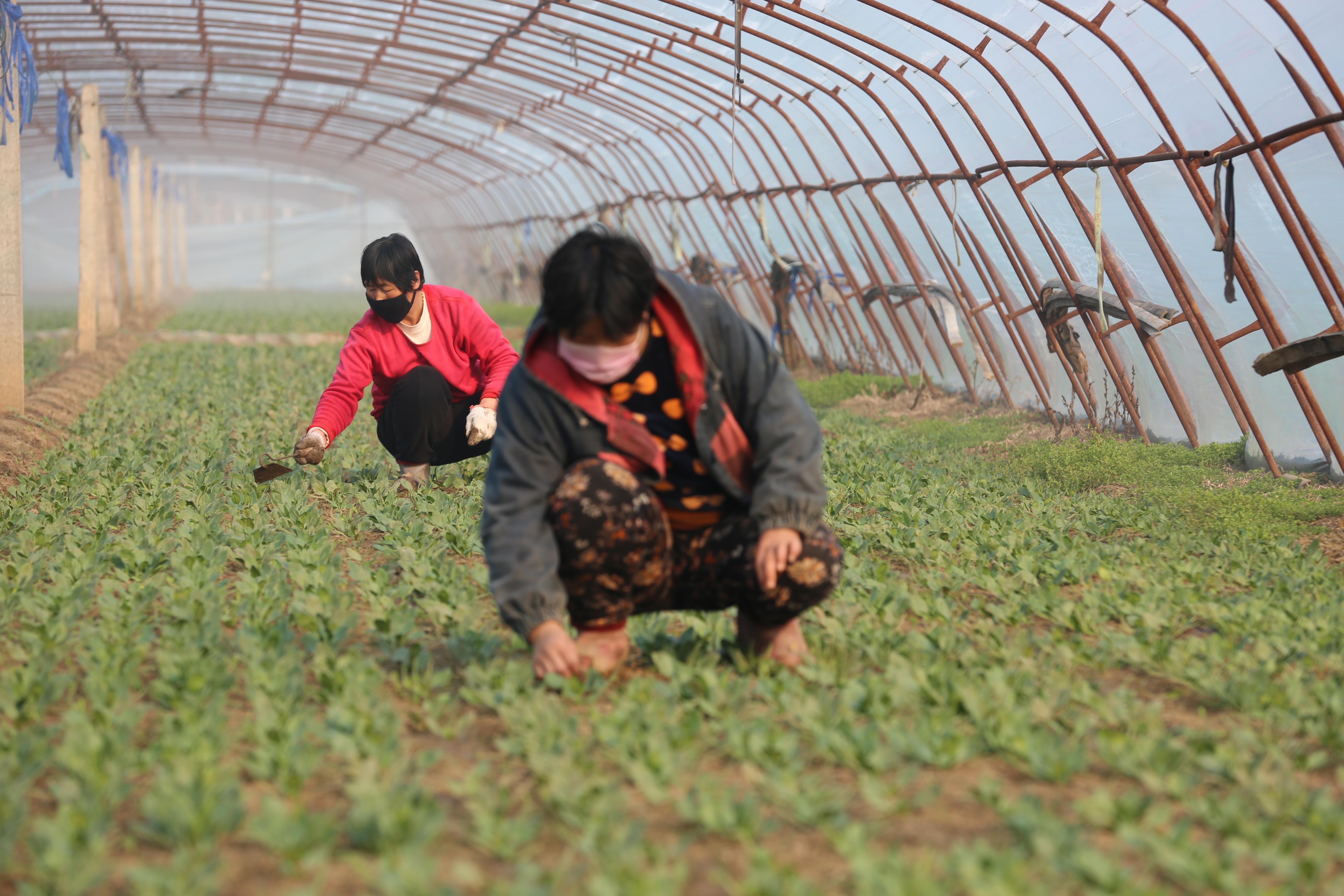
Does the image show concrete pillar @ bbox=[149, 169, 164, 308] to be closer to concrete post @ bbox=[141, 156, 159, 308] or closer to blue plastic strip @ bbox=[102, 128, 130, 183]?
concrete post @ bbox=[141, 156, 159, 308]

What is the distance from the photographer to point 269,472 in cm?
543

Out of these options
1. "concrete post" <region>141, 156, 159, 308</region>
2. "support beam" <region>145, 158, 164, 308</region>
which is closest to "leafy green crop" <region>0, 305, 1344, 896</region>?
"concrete post" <region>141, 156, 159, 308</region>

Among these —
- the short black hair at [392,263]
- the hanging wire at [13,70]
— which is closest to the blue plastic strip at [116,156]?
the hanging wire at [13,70]

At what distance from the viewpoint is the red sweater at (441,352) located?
17.1ft

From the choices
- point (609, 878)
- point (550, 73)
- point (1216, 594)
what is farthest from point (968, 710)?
point (550, 73)

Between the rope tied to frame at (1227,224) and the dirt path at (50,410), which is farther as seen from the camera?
the dirt path at (50,410)

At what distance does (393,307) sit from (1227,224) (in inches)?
148

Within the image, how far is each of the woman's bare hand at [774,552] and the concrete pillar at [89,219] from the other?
10.5 meters

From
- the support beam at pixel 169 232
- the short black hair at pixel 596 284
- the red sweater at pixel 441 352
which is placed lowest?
the short black hair at pixel 596 284

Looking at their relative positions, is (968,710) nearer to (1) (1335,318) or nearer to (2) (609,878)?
(2) (609,878)

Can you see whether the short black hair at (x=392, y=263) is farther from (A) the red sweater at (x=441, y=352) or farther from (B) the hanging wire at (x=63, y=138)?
(B) the hanging wire at (x=63, y=138)

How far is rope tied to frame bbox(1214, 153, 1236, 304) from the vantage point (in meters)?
5.60

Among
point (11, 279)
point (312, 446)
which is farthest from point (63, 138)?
point (312, 446)

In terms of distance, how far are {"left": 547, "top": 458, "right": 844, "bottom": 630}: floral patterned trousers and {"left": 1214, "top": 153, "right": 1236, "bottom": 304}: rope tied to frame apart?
11.8 feet
